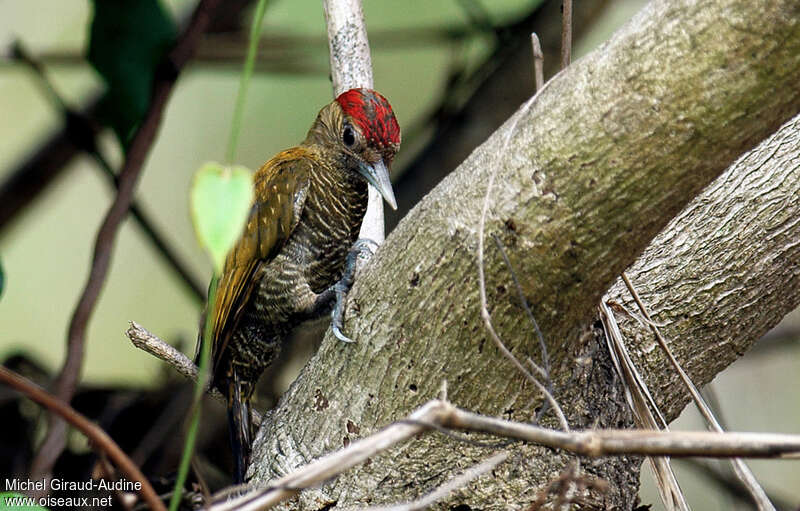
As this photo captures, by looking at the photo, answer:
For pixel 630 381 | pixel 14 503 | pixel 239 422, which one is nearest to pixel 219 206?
pixel 14 503

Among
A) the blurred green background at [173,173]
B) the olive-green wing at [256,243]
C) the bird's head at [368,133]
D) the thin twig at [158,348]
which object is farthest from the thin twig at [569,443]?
the blurred green background at [173,173]

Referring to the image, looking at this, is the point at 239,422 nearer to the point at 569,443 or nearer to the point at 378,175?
the point at 378,175

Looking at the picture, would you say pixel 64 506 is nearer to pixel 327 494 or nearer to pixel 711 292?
pixel 327 494

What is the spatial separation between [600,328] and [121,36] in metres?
0.98

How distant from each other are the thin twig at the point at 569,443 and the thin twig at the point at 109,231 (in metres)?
0.48

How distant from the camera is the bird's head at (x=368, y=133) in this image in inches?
78.7

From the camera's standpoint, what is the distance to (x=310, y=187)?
2.12m

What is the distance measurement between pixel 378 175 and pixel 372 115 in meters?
0.14

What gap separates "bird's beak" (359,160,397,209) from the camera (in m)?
2.00

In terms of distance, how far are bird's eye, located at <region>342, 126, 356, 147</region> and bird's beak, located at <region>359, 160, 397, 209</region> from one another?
0.21 ft

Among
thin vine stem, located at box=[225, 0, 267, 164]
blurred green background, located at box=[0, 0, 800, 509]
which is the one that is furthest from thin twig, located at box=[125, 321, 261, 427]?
blurred green background, located at box=[0, 0, 800, 509]

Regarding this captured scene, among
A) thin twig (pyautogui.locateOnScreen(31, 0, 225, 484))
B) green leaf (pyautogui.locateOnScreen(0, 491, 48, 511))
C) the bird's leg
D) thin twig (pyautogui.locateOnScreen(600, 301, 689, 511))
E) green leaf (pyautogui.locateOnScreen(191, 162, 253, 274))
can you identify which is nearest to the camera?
green leaf (pyautogui.locateOnScreen(191, 162, 253, 274))

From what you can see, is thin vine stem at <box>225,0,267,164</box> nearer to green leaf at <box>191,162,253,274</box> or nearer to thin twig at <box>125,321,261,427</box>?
green leaf at <box>191,162,253,274</box>

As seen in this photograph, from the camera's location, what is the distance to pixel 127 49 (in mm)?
1503
